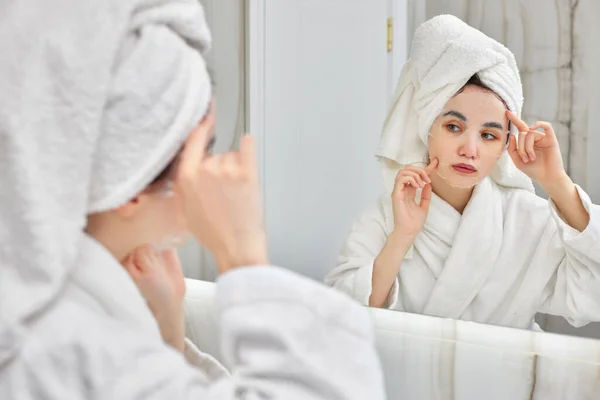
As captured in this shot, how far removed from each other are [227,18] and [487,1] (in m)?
0.39

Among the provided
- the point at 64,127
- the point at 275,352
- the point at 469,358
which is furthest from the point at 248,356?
the point at 469,358

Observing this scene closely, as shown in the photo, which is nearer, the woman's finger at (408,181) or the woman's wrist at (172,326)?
Answer: the woman's wrist at (172,326)

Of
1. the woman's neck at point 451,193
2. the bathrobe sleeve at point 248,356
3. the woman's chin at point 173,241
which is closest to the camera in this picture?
the bathrobe sleeve at point 248,356

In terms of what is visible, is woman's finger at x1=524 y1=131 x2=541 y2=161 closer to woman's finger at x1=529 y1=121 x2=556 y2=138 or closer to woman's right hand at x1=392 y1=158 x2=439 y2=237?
woman's finger at x1=529 y1=121 x2=556 y2=138

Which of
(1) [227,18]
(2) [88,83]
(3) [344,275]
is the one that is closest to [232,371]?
(2) [88,83]

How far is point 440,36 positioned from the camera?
0.95m

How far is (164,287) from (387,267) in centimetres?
40

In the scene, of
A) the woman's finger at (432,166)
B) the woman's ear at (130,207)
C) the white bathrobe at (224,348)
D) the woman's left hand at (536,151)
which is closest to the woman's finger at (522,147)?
the woman's left hand at (536,151)

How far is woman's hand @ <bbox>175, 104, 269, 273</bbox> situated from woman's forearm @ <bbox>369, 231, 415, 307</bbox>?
0.45 m

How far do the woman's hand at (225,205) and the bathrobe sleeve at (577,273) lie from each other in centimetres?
54

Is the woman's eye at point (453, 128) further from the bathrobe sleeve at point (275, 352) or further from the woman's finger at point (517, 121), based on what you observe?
the bathrobe sleeve at point (275, 352)

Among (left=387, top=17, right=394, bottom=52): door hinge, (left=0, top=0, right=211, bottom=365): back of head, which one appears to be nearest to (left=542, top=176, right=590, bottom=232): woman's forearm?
(left=387, top=17, right=394, bottom=52): door hinge

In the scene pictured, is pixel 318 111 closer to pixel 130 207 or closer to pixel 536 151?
pixel 536 151

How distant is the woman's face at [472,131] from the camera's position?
2.99 feet
